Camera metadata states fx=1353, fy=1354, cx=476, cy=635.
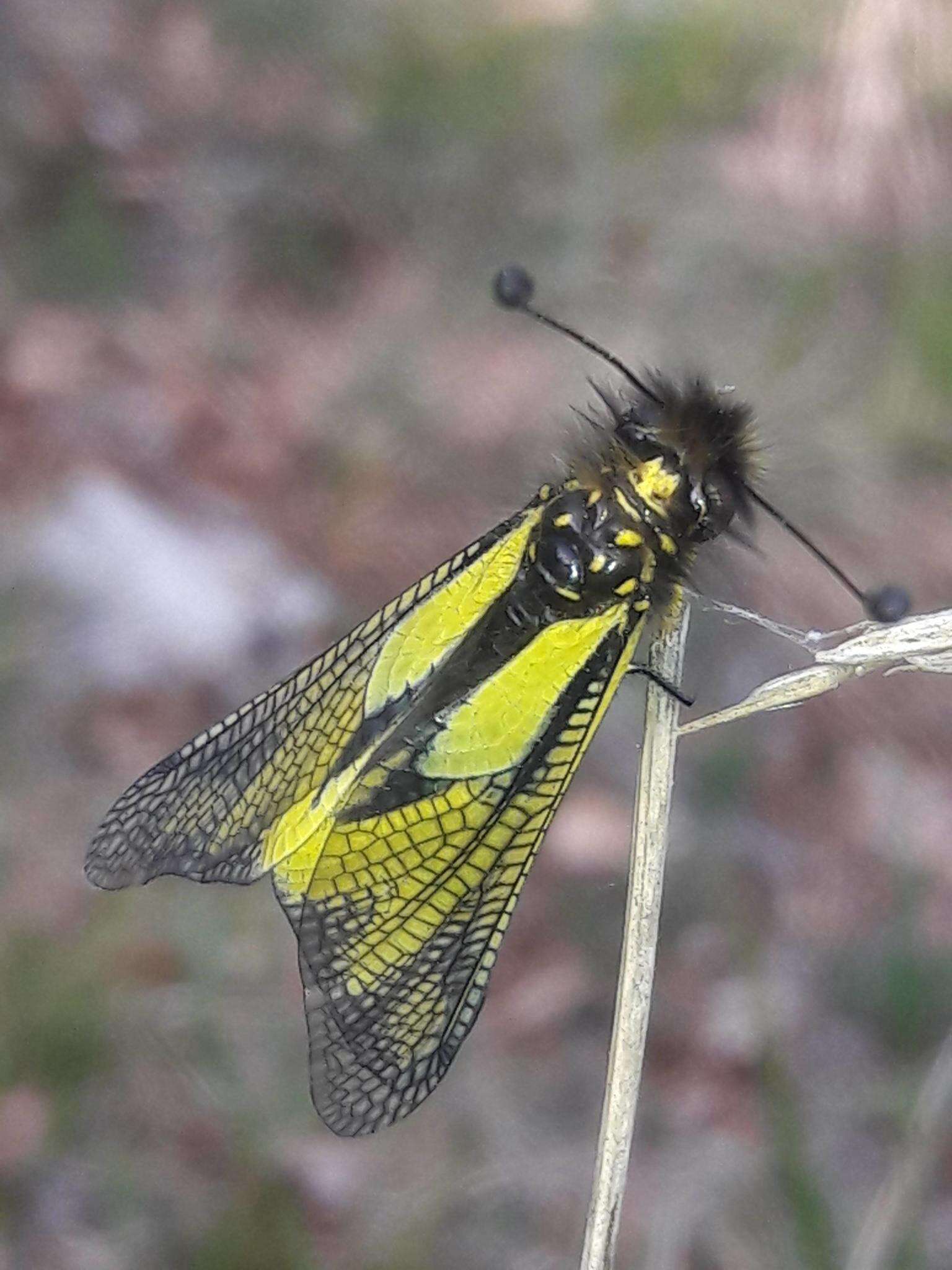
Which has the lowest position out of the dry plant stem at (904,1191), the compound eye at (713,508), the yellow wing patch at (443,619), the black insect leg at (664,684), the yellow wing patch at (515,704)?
the dry plant stem at (904,1191)

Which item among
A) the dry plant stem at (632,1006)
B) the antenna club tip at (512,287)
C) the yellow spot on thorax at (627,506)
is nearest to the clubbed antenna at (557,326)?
the antenna club tip at (512,287)

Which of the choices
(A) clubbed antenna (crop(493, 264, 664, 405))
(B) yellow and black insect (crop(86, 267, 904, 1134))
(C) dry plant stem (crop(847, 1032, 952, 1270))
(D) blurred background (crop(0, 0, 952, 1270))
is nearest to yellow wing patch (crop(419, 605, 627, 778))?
(B) yellow and black insect (crop(86, 267, 904, 1134))

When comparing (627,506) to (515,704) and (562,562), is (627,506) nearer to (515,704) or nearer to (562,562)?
(562,562)

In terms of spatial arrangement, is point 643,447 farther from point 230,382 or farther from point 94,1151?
point 230,382

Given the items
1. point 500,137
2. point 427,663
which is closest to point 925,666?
point 427,663

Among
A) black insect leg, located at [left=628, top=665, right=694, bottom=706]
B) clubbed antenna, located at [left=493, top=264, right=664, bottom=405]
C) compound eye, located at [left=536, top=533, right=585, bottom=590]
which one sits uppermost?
clubbed antenna, located at [left=493, top=264, right=664, bottom=405]

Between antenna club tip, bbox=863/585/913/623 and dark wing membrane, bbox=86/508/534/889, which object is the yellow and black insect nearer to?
dark wing membrane, bbox=86/508/534/889

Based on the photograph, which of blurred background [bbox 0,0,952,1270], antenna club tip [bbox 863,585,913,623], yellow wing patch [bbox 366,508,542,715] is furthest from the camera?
blurred background [bbox 0,0,952,1270]

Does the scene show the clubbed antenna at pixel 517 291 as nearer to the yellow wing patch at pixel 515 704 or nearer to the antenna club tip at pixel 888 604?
the yellow wing patch at pixel 515 704
